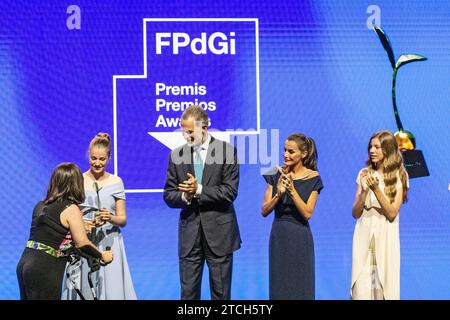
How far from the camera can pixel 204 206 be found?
16.8 feet

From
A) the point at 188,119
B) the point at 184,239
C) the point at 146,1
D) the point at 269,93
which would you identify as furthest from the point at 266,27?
the point at 184,239

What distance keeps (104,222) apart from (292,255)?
Answer: 1.20 m

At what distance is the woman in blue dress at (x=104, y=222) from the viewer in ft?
17.1

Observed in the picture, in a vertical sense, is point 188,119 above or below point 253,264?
above

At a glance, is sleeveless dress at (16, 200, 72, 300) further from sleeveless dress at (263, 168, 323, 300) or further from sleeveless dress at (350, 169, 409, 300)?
sleeveless dress at (350, 169, 409, 300)

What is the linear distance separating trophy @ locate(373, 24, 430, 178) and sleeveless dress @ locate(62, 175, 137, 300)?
2159 millimetres

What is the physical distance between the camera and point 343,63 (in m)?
6.22

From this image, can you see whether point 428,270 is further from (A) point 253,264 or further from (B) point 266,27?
(B) point 266,27

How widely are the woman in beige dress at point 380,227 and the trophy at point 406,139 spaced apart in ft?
3.18

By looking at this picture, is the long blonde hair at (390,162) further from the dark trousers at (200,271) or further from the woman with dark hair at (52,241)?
the woman with dark hair at (52,241)

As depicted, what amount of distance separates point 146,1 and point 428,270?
2924mm

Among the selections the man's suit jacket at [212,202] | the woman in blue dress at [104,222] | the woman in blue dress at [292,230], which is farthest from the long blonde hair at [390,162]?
the woman in blue dress at [104,222]

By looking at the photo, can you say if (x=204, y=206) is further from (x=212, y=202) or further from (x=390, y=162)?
(x=390, y=162)

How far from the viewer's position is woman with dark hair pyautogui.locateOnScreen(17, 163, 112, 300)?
437cm
